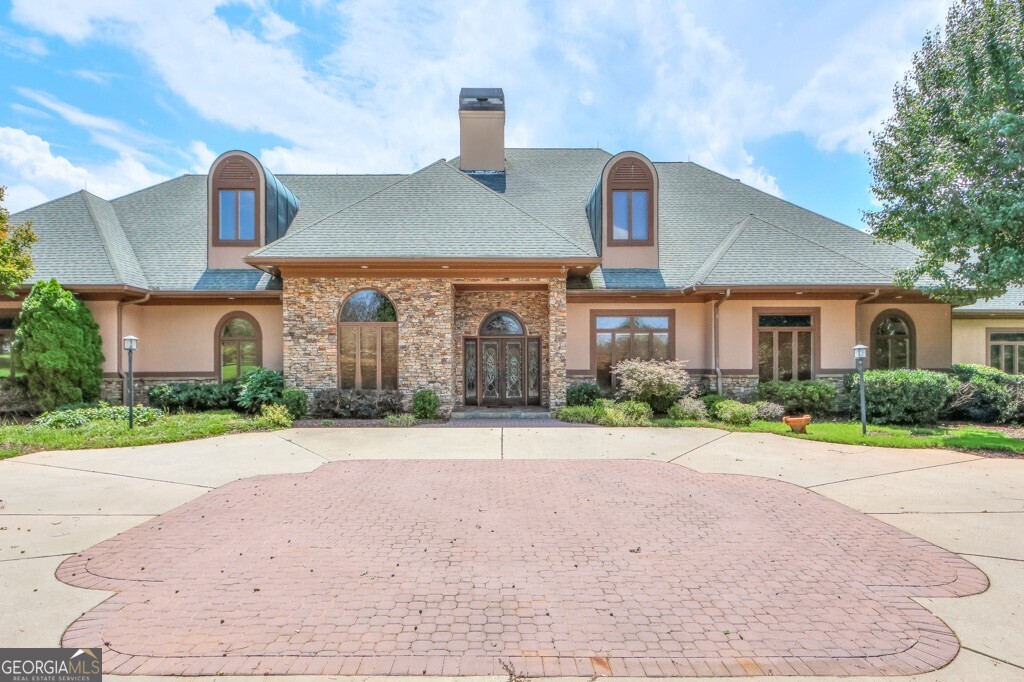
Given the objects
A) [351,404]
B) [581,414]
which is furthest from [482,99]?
[581,414]

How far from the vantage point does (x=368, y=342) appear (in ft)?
42.7

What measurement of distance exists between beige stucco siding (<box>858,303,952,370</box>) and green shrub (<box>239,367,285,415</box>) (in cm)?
1660

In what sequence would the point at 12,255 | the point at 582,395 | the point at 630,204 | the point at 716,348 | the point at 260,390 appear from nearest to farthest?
the point at 12,255, the point at 260,390, the point at 582,395, the point at 716,348, the point at 630,204

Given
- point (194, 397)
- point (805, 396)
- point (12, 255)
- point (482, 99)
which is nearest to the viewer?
point (12, 255)

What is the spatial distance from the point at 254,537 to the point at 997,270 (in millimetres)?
13636

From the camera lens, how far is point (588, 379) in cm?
1430

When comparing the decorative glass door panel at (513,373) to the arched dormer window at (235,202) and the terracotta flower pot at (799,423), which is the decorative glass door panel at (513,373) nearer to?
the terracotta flower pot at (799,423)

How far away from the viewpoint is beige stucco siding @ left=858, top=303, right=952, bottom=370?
14.3m

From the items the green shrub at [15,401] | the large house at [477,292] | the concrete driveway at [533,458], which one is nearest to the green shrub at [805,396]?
the large house at [477,292]

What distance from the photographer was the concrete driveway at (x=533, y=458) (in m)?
3.61

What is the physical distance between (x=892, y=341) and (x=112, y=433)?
2017cm

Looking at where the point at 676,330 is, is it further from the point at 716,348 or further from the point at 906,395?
the point at 906,395

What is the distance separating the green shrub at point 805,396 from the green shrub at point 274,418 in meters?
12.4

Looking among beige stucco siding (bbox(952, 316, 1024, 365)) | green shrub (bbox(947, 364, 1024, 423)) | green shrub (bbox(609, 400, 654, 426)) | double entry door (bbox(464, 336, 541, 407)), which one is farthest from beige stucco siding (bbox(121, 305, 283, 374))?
beige stucco siding (bbox(952, 316, 1024, 365))
